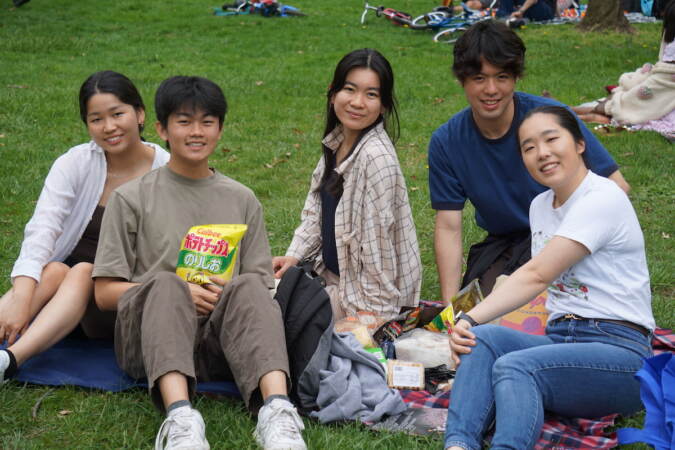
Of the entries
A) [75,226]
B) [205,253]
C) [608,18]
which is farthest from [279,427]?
[608,18]

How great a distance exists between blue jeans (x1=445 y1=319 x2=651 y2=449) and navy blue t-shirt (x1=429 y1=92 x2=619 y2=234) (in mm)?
1117

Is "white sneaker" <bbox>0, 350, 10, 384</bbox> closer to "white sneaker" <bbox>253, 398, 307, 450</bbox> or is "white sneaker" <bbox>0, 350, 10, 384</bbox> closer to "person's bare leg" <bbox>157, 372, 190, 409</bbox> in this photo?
"person's bare leg" <bbox>157, 372, 190, 409</bbox>

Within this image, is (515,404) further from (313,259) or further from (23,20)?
(23,20)

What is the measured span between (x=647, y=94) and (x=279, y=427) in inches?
253

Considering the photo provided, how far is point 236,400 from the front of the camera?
10.8 ft

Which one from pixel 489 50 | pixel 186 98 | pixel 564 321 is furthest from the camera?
pixel 489 50

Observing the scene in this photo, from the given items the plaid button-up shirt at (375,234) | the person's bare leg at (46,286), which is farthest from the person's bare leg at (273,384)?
the person's bare leg at (46,286)

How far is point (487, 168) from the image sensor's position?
4.00m

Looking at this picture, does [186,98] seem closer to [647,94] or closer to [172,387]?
[172,387]

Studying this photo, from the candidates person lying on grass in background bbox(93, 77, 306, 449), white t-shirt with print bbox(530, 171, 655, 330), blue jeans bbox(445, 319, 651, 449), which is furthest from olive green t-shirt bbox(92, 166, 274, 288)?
white t-shirt with print bbox(530, 171, 655, 330)

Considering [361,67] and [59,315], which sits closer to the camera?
[59,315]

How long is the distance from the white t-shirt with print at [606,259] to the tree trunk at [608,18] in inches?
424

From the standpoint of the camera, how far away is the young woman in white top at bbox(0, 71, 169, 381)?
133 inches

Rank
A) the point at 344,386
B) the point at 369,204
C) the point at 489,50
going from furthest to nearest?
1. the point at 369,204
2. the point at 489,50
3. the point at 344,386
